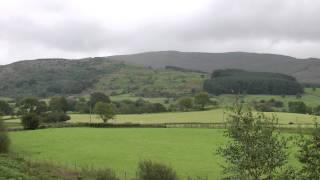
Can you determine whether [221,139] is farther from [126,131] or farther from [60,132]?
[60,132]

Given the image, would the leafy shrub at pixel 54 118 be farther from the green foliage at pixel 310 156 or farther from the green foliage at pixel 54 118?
the green foliage at pixel 310 156

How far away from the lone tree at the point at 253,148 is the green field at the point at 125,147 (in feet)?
100

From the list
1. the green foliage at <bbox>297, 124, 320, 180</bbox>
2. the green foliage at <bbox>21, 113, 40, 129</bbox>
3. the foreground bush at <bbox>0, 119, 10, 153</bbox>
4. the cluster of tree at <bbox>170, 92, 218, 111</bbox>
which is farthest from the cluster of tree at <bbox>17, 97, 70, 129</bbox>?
the green foliage at <bbox>297, 124, 320, 180</bbox>

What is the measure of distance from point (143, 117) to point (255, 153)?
123 m

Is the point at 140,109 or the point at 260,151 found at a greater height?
the point at 260,151

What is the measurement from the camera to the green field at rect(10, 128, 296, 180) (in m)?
68.1

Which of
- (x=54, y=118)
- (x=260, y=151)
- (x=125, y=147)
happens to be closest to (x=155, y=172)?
(x=260, y=151)

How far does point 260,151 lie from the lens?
25156 mm

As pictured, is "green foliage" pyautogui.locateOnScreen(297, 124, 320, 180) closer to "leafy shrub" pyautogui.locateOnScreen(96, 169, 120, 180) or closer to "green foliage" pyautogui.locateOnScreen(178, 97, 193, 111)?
"leafy shrub" pyautogui.locateOnScreen(96, 169, 120, 180)

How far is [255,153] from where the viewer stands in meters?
25.2

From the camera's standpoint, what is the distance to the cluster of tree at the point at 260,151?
2497 cm

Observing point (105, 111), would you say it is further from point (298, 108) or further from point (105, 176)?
point (105, 176)

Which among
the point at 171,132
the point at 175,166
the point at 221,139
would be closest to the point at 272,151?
the point at 175,166

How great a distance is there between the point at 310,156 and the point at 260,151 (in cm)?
301
